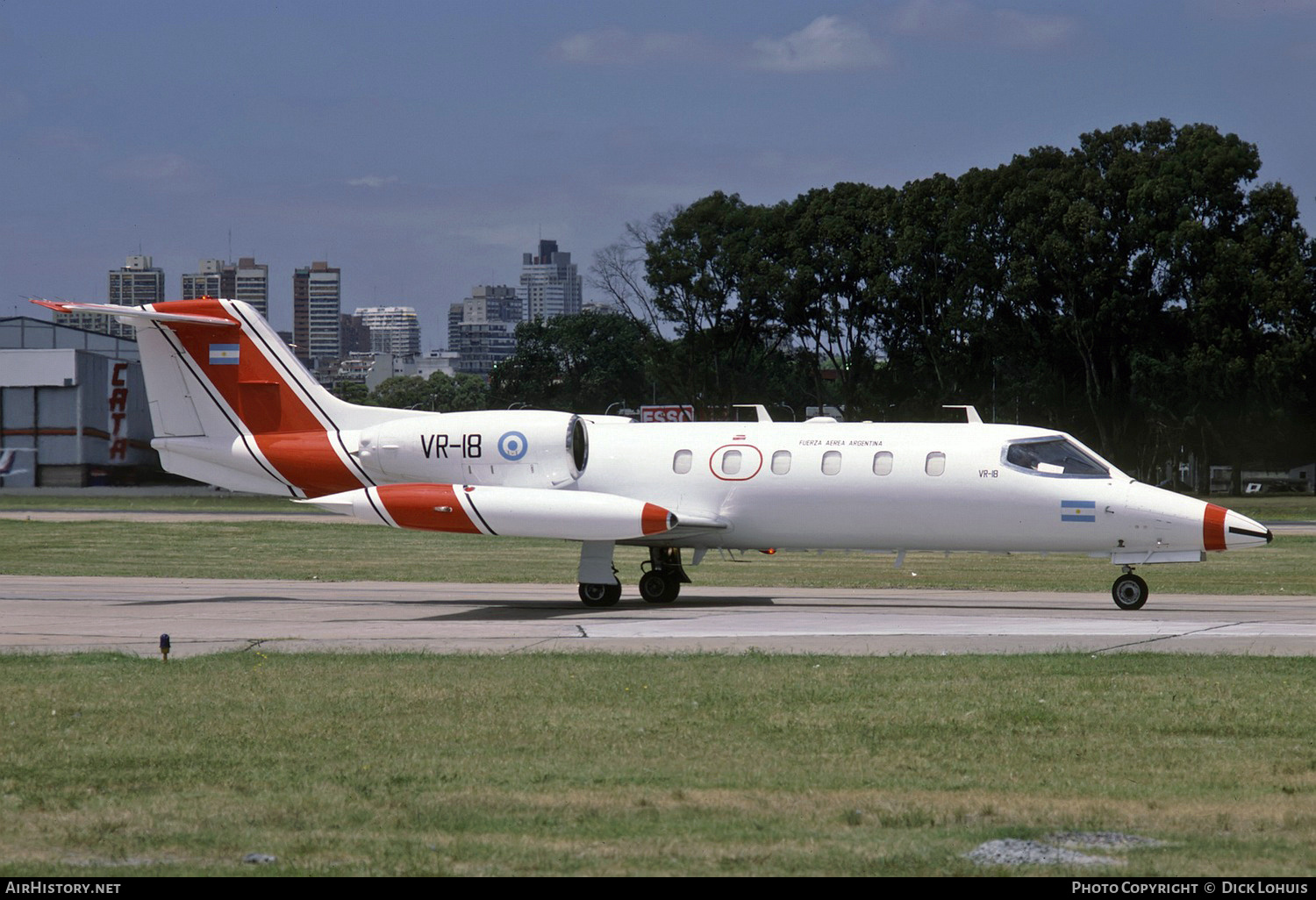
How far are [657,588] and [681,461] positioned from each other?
2415mm

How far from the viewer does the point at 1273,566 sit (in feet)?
108

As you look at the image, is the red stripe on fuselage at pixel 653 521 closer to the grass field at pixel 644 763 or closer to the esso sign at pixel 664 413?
the grass field at pixel 644 763

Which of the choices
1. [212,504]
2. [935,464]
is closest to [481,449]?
[935,464]

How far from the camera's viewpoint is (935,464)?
71.6 ft

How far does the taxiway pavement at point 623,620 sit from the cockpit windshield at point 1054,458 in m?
2.13

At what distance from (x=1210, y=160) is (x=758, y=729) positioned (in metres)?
55.7

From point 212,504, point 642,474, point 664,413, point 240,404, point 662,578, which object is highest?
point 664,413

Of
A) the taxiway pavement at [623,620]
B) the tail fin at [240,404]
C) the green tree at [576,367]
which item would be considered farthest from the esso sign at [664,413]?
the tail fin at [240,404]

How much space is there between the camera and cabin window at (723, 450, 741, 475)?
22562mm

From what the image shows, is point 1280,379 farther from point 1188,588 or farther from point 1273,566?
point 1188,588

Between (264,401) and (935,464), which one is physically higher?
(264,401)

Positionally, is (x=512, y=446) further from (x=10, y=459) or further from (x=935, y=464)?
(x=10, y=459)

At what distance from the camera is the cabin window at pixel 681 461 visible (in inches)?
898

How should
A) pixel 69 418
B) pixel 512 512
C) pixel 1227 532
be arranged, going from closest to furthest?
pixel 1227 532
pixel 512 512
pixel 69 418
